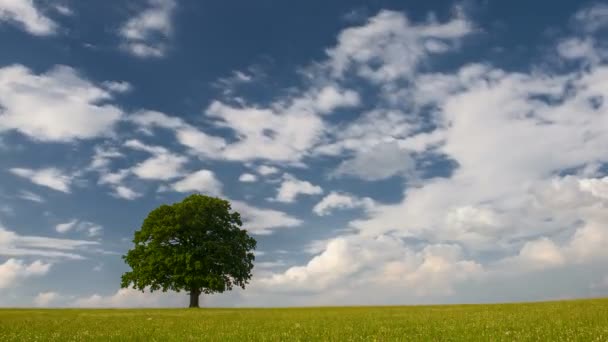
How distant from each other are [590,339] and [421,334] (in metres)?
5.46

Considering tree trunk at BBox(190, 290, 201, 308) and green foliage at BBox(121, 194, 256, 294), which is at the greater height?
green foliage at BBox(121, 194, 256, 294)

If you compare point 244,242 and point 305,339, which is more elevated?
point 244,242

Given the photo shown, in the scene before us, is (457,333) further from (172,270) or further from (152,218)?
(152,218)

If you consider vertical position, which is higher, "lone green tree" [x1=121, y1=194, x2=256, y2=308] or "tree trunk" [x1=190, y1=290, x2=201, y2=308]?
"lone green tree" [x1=121, y1=194, x2=256, y2=308]

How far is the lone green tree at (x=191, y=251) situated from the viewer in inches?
2466

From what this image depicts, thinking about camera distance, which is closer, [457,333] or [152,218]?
[457,333]

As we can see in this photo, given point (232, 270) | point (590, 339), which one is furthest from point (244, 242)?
point (590, 339)

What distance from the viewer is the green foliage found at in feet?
205

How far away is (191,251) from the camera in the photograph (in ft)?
210

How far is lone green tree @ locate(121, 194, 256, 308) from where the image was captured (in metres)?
62.6

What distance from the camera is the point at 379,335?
731 inches

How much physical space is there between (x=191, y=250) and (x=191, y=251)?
271 mm

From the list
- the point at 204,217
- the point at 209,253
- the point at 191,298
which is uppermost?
the point at 204,217

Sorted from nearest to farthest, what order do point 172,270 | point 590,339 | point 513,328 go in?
1. point 590,339
2. point 513,328
3. point 172,270
